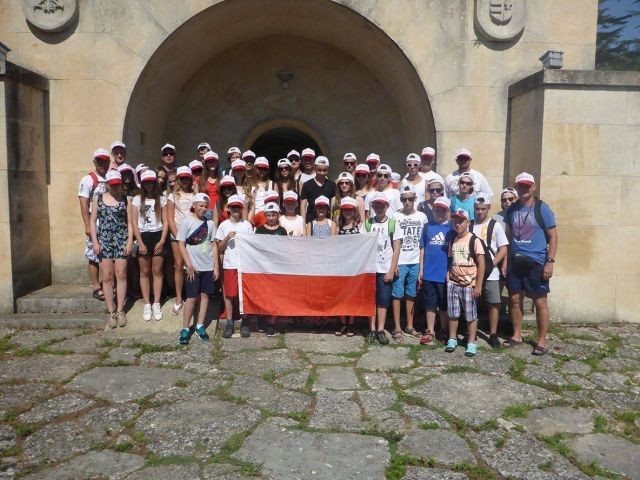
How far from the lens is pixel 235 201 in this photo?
5762mm

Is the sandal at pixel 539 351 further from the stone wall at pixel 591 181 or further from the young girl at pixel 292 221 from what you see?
the young girl at pixel 292 221

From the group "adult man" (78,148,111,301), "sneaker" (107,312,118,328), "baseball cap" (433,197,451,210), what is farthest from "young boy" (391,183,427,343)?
"adult man" (78,148,111,301)

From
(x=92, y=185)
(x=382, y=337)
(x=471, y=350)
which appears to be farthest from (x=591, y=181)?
(x=92, y=185)

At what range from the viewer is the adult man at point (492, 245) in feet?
18.5

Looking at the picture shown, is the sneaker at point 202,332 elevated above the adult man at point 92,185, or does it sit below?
below

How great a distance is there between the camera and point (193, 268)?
19.0ft

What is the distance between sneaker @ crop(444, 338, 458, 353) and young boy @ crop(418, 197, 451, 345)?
25cm

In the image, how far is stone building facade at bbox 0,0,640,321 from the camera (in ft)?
21.9

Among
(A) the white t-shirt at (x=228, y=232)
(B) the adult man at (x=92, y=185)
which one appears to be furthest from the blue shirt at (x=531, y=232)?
(B) the adult man at (x=92, y=185)

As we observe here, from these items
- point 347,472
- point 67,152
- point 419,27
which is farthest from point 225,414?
point 419,27

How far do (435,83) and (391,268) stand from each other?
3.33 m

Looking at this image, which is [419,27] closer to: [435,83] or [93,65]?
[435,83]

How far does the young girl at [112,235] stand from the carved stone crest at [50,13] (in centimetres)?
270

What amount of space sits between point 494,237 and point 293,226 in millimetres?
2216
